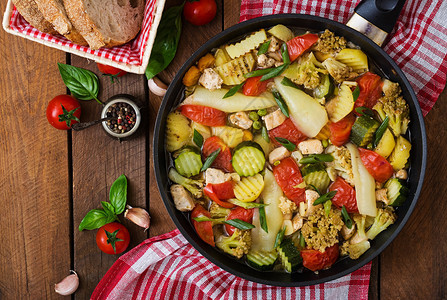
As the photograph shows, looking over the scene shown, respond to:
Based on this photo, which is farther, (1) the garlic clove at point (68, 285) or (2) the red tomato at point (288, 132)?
(1) the garlic clove at point (68, 285)

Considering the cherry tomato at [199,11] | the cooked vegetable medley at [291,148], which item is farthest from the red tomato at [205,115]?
the cherry tomato at [199,11]

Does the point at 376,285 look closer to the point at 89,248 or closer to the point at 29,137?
the point at 89,248

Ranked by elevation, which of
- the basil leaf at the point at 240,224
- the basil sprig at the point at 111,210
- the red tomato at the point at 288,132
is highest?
the red tomato at the point at 288,132

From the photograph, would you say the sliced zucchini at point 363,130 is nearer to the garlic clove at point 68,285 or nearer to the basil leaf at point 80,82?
the basil leaf at point 80,82

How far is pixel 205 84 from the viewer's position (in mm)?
2631

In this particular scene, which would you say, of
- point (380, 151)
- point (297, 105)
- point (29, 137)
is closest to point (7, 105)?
point (29, 137)

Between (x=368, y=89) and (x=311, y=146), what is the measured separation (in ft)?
1.46

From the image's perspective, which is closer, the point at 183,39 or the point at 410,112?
the point at 410,112

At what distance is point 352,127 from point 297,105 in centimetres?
34

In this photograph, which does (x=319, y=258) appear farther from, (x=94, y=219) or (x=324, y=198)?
(x=94, y=219)

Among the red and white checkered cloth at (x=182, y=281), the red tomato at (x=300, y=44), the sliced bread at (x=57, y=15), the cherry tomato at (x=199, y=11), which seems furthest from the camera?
the red and white checkered cloth at (x=182, y=281)

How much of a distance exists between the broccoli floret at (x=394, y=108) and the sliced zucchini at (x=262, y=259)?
97 cm

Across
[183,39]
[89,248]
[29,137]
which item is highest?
[183,39]

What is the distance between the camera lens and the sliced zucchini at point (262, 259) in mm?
2695
